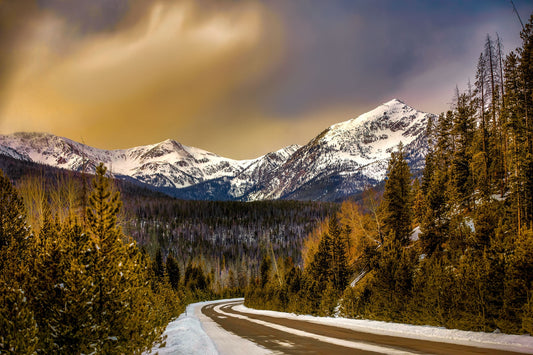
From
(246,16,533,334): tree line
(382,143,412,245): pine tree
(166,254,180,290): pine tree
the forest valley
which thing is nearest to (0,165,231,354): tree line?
the forest valley

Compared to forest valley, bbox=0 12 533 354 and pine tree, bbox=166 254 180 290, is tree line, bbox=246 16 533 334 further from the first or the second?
pine tree, bbox=166 254 180 290

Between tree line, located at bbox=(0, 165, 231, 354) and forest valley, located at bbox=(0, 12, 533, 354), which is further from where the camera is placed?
forest valley, located at bbox=(0, 12, 533, 354)

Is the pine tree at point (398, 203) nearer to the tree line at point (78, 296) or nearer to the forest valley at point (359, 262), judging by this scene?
the forest valley at point (359, 262)

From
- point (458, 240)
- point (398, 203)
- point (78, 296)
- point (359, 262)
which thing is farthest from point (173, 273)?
point (78, 296)

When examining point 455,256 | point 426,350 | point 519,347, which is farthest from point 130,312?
point 455,256

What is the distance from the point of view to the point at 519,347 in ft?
32.1

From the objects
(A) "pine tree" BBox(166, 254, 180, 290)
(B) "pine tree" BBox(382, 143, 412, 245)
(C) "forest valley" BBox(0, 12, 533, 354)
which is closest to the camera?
(C) "forest valley" BBox(0, 12, 533, 354)

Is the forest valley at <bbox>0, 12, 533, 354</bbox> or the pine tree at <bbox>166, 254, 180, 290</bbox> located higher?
the forest valley at <bbox>0, 12, 533, 354</bbox>

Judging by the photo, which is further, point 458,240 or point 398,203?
point 398,203

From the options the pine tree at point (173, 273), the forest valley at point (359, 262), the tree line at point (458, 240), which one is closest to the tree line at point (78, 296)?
the forest valley at point (359, 262)

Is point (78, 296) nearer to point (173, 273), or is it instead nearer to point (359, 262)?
point (359, 262)

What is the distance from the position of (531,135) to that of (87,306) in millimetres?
31485

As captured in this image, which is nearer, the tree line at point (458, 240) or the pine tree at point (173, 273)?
the tree line at point (458, 240)

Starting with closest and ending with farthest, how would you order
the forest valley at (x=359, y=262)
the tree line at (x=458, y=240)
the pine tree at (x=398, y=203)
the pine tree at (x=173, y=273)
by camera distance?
the forest valley at (x=359, y=262), the tree line at (x=458, y=240), the pine tree at (x=398, y=203), the pine tree at (x=173, y=273)
